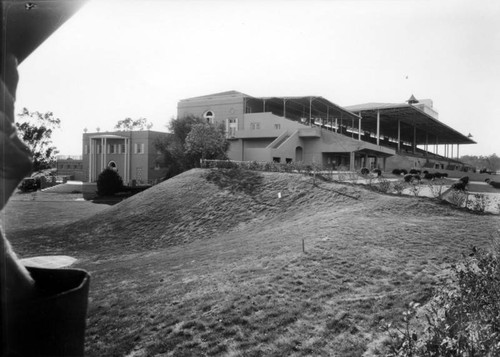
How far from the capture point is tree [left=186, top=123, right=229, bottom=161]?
32.7 meters

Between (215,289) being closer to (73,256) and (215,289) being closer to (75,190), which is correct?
(73,256)

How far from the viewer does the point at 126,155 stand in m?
48.8

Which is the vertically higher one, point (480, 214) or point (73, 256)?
point (480, 214)

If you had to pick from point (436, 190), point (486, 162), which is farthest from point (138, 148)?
point (486, 162)

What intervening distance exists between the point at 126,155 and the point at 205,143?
20419mm

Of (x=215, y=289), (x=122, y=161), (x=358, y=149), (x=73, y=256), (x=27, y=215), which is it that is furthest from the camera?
(x=122, y=161)

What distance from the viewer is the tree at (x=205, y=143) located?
107ft

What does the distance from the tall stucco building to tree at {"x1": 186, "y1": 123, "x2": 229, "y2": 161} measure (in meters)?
13.0

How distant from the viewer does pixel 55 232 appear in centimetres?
2141

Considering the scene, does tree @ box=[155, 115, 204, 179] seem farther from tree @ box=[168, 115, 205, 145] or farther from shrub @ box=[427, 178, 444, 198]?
shrub @ box=[427, 178, 444, 198]

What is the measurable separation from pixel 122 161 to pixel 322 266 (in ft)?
149

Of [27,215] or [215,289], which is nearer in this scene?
[215,289]

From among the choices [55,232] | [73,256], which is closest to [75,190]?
[55,232]

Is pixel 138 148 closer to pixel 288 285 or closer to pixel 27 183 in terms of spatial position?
A: pixel 27 183
